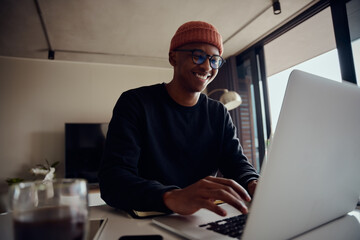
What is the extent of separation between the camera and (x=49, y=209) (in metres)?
0.29

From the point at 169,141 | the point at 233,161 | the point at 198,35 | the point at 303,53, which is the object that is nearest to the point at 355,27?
the point at 303,53

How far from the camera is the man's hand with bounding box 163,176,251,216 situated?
49 centimetres

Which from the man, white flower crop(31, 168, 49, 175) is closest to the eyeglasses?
the man

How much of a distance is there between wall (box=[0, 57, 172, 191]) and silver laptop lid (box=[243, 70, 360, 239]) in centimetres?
356

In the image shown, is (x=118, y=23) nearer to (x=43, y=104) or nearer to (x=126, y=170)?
(x=43, y=104)

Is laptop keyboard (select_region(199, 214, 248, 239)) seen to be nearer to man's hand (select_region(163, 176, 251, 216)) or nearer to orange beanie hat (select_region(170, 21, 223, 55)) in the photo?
man's hand (select_region(163, 176, 251, 216))

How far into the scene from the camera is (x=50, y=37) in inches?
116

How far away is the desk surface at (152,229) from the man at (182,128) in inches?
8.1

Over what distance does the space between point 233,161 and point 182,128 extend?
280 millimetres

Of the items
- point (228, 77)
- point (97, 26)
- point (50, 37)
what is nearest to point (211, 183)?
point (97, 26)

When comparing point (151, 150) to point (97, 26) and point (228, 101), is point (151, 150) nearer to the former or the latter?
point (228, 101)

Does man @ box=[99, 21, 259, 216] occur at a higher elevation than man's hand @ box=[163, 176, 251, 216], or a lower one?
higher

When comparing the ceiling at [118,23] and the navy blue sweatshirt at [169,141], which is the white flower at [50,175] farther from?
the navy blue sweatshirt at [169,141]

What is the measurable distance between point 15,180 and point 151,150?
111 inches
